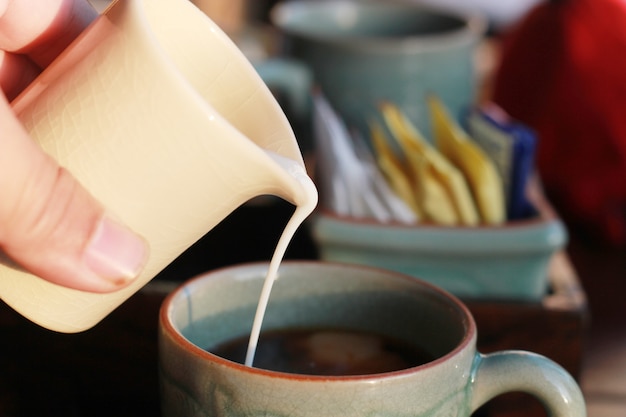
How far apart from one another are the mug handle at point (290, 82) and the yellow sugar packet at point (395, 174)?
0.18 m

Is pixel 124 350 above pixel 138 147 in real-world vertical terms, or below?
below

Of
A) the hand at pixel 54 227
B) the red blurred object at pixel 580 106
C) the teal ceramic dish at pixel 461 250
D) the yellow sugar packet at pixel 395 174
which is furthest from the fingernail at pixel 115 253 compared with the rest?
the red blurred object at pixel 580 106

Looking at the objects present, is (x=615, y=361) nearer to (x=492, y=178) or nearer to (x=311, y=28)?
(x=492, y=178)

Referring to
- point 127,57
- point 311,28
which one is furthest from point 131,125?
point 311,28

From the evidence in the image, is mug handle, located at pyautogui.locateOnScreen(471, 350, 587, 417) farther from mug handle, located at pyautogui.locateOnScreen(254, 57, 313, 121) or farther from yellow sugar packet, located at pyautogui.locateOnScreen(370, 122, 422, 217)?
mug handle, located at pyautogui.locateOnScreen(254, 57, 313, 121)

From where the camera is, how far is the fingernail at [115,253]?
473 mm

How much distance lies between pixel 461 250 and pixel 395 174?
16 centimetres

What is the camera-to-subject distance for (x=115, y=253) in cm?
48

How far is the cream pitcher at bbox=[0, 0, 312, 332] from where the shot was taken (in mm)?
451

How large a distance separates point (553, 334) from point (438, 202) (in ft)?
0.56

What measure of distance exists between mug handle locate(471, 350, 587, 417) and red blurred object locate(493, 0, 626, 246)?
62cm

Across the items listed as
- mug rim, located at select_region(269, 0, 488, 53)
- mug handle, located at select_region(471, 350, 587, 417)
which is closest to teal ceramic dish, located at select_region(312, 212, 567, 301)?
mug handle, located at select_region(471, 350, 587, 417)

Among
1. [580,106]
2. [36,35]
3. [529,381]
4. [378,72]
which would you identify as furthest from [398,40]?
[529,381]

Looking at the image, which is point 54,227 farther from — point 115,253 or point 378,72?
point 378,72
